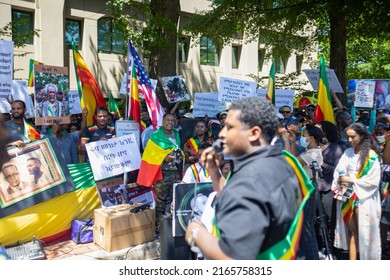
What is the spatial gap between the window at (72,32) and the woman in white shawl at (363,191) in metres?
17.5

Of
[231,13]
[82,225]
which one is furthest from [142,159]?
[231,13]

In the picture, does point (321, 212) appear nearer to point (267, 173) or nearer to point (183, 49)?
point (267, 173)

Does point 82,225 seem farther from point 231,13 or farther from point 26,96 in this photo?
point 231,13

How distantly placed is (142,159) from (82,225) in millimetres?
1334

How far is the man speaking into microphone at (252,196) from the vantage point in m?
1.83

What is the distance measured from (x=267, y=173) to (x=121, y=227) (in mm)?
3889

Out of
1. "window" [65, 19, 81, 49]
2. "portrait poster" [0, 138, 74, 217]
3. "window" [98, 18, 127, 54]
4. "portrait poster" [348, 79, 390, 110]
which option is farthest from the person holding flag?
"window" [98, 18, 127, 54]

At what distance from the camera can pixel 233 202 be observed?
6.10ft

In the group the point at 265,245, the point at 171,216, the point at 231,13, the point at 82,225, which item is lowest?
the point at 82,225

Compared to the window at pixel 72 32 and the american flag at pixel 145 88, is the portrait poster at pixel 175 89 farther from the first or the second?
the window at pixel 72 32

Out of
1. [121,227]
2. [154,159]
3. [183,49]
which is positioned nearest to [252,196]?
[121,227]

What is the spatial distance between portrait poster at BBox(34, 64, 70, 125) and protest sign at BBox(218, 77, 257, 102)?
11.2ft

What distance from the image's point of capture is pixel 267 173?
196 cm
